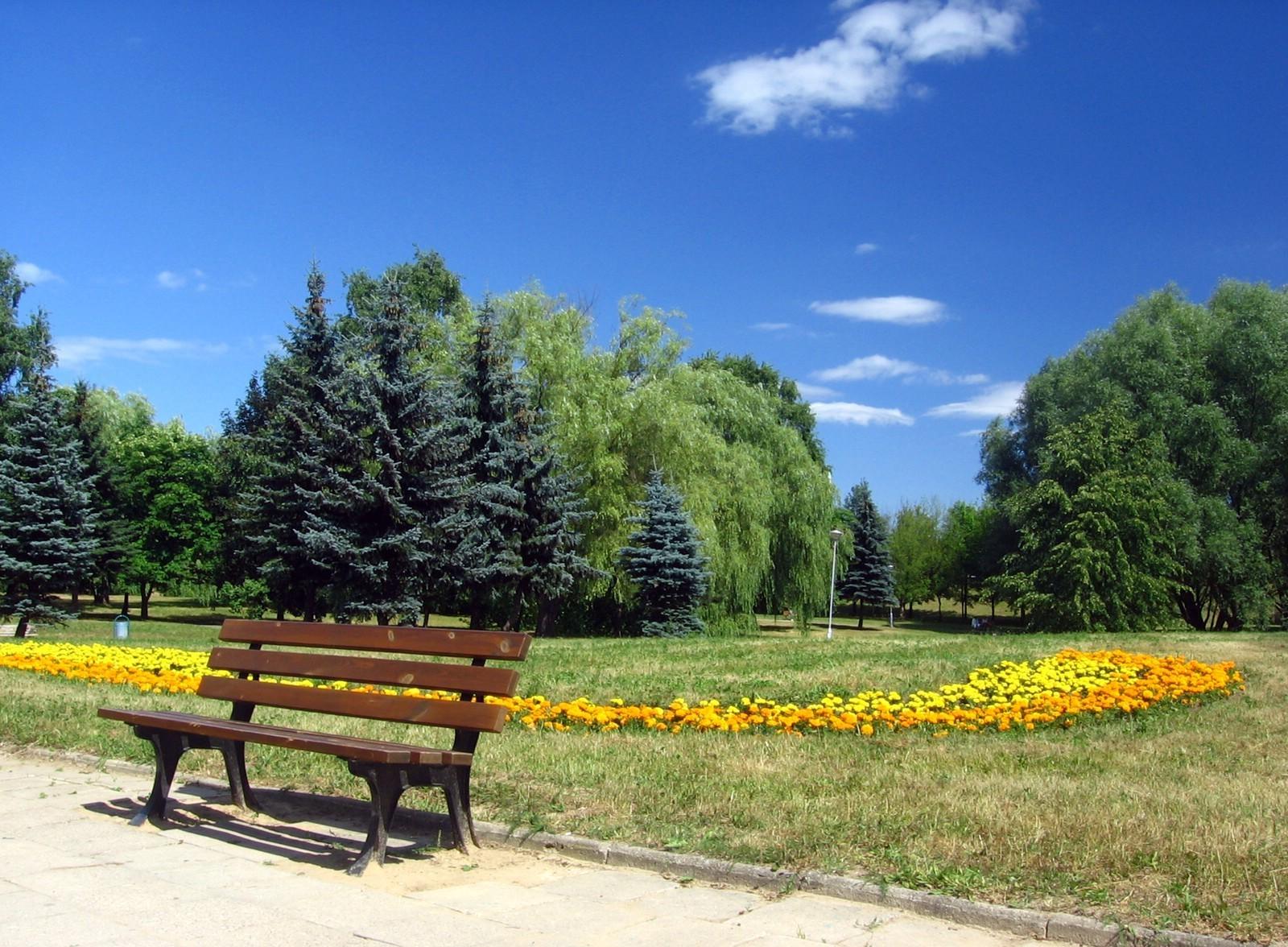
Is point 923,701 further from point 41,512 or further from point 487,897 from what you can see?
point 41,512

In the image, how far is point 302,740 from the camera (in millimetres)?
4902

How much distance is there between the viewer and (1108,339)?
37.9m

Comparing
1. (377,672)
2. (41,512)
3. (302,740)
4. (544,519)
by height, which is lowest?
(302,740)

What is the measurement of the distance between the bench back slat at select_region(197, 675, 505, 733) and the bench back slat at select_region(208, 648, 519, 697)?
A: 0.08 m

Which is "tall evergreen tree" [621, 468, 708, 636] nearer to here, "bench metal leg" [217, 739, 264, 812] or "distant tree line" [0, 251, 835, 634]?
"distant tree line" [0, 251, 835, 634]

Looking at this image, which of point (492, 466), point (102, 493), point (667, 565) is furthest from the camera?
point (102, 493)

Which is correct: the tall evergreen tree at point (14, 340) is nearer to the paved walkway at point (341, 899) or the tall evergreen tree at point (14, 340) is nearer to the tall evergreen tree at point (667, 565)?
the tall evergreen tree at point (667, 565)

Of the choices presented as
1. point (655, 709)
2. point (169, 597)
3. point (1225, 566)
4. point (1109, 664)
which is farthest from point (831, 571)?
point (169, 597)

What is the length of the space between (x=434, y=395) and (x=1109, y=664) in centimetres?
1609

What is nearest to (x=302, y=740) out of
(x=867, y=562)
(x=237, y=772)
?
(x=237, y=772)

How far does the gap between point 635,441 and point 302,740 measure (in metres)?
23.7

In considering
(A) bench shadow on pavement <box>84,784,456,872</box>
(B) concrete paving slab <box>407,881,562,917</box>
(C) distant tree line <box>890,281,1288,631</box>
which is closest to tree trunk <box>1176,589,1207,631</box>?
(C) distant tree line <box>890,281,1288,631</box>

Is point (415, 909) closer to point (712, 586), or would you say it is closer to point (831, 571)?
point (712, 586)

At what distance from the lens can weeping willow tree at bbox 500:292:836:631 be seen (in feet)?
90.7
